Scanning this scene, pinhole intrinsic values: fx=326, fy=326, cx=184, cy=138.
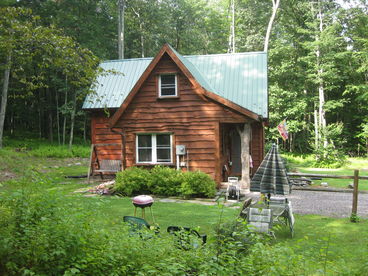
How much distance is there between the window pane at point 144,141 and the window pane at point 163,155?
22.1 inches

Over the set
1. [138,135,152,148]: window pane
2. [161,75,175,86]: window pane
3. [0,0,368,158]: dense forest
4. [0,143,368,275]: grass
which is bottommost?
[0,143,368,275]: grass

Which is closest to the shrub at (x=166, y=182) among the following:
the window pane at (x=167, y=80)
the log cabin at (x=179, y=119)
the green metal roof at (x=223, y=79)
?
the log cabin at (x=179, y=119)

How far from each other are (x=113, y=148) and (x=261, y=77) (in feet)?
29.3

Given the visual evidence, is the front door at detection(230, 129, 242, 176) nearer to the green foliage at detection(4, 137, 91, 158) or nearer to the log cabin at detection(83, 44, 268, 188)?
the log cabin at detection(83, 44, 268, 188)

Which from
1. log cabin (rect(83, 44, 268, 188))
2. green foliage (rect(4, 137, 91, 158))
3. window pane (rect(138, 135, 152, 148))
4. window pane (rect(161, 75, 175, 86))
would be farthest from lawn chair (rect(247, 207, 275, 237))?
green foliage (rect(4, 137, 91, 158))

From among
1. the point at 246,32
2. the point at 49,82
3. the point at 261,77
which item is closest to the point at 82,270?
the point at 261,77

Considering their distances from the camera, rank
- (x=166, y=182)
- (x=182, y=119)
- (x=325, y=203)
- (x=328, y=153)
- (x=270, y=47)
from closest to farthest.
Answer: (x=325, y=203)
(x=166, y=182)
(x=182, y=119)
(x=328, y=153)
(x=270, y=47)

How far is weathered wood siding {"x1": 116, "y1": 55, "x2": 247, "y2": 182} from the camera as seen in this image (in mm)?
13867

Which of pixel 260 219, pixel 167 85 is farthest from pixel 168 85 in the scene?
pixel 260 219

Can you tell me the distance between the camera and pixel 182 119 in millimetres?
14359

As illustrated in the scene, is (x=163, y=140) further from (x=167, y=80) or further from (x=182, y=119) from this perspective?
(x=167, y=80)

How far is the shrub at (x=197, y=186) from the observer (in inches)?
468

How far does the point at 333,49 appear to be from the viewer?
30.2 metres

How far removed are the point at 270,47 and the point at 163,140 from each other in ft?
76.4
